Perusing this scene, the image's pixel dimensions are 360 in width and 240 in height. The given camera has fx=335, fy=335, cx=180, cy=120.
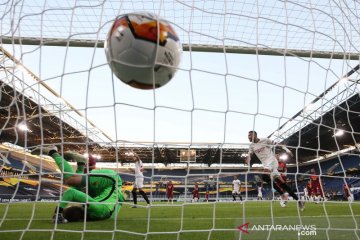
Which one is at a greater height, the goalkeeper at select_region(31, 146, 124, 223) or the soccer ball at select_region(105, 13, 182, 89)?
the soccer ball at select_region(105, 13, 182, 89)

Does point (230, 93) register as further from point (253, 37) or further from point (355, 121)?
point (355, 121)

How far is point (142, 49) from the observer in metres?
2.23

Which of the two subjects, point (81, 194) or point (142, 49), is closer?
point (142, 49)

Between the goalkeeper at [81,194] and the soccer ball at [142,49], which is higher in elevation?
the soccer ball at [142,49]

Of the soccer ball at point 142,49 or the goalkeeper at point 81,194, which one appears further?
the goalkeeper at point 81,194

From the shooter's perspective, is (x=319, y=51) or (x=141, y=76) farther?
(x=319, y=51)

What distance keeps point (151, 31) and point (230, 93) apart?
80 cm

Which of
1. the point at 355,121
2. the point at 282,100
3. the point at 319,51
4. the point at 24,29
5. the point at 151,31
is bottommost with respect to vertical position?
the point at 282,100

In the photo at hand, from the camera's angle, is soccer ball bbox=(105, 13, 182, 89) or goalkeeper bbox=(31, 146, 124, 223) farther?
goalkeeper bbox=(31, 146, 124, 223)

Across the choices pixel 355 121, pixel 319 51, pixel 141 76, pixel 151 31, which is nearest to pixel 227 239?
pixel 141 76

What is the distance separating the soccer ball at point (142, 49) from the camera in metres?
2.24

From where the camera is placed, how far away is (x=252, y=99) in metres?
3.29

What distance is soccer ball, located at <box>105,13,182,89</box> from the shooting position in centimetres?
224

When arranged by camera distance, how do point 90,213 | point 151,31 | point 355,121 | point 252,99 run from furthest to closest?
point 355,121, point 90,213, point 252,99, point 151,31
